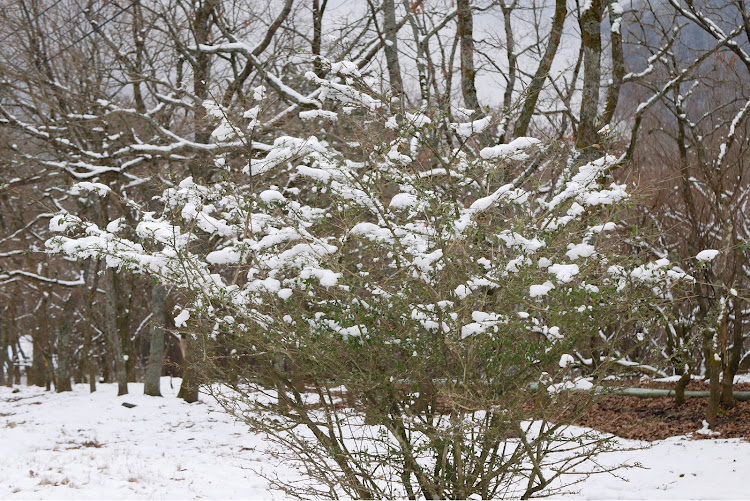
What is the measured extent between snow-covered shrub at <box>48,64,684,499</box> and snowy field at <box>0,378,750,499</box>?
0.74m

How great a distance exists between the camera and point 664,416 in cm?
962

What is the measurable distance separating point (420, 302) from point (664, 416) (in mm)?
7427

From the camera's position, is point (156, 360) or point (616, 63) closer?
point (616, 63)

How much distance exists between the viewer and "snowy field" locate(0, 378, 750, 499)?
20.8 feet

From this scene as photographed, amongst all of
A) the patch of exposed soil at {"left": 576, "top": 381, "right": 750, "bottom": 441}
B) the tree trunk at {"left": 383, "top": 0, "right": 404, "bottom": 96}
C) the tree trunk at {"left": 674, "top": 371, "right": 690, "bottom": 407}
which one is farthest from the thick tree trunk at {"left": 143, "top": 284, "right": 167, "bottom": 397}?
the tree trunk at {"left": 674, "top": 371, "right": 690, "bottom": 407}

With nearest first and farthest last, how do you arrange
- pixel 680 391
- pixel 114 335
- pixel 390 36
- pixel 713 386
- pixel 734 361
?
1. pixel 713 386
2. pixel 734 361
3. pixel 390 36
4. pixel 680 391
5. pixel 114 335

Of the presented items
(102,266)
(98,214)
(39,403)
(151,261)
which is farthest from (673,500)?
(102,266)

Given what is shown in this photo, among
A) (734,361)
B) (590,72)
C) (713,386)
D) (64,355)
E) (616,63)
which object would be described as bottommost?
(713,386)

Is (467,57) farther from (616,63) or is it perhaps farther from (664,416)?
(664,416)

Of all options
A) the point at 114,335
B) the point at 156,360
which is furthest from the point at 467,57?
the point at 114,335

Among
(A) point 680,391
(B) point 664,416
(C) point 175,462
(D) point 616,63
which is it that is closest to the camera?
(D) point 616,63

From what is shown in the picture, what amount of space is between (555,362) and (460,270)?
82cm

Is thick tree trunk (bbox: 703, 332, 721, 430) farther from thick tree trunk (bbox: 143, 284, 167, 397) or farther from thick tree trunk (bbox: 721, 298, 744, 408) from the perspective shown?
thick tree trunk (bbox: 143, 284, 167, 397)

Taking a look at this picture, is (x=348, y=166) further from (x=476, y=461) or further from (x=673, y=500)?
(x=673, y=500)
